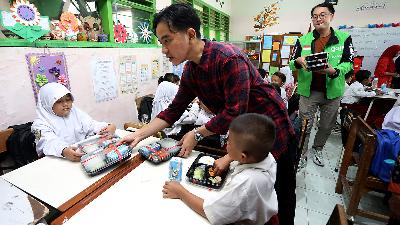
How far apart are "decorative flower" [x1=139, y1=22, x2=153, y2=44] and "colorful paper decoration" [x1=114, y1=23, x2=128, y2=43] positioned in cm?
49

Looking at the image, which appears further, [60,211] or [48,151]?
[48,151]

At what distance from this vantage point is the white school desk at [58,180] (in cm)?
96

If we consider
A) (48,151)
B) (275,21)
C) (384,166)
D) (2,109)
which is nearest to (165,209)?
(48,151)

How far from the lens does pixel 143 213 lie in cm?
86

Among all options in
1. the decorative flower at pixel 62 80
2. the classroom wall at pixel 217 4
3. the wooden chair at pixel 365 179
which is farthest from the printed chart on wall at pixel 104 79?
the wooden chair at pixel 365 179

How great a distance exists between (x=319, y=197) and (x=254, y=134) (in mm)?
1900

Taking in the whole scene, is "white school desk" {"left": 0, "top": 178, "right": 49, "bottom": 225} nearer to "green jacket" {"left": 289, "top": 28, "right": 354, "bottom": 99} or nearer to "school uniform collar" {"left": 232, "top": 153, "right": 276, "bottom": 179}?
"school uniform collar" {"left": 232, "top": 153, "right": 276, "bottom": 179}

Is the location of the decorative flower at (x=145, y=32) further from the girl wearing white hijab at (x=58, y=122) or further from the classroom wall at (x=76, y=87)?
the girl wearing white hijab at (x=58, y=122)

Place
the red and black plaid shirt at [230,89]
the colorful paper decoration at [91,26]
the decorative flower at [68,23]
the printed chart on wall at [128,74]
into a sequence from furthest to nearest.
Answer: the printed chart on wall at [128,74] → the colorful paper decoration at [91,26] → the decorative flower at [68,23] → the red and black plaid shirt at [230,89]

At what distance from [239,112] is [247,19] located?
702 cm

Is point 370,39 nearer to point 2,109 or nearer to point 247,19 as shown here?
point 247,19

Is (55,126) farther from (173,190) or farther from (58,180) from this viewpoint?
(173,190)

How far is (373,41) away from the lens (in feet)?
20.1

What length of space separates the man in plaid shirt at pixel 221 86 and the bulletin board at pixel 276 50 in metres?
5.59
